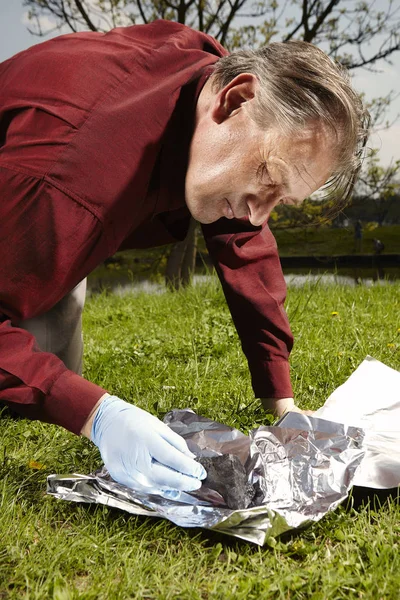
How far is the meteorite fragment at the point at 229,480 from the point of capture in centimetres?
170

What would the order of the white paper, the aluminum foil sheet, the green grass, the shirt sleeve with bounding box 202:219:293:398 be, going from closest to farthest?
the green grass → the aluminum foil sheet → the white paper → the shirt sleeve with bounding box 202:219:293:398

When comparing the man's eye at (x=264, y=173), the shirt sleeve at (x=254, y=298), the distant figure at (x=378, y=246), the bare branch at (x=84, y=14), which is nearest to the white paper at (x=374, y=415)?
the shirt sleeve at (x=254, y=298)

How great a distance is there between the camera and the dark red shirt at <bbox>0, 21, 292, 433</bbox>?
1725mm

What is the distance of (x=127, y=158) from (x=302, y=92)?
51cm

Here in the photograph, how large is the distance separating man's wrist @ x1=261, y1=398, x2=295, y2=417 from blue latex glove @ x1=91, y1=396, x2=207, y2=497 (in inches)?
26.5

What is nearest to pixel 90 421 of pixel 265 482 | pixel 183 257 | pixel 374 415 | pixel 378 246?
pixel 265 482

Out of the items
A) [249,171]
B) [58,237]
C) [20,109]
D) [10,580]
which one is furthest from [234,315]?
[10,580]

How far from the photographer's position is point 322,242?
8672 millimetres

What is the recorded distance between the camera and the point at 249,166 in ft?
6.00

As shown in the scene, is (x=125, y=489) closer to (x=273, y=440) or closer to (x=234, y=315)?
(x=273, y=440)

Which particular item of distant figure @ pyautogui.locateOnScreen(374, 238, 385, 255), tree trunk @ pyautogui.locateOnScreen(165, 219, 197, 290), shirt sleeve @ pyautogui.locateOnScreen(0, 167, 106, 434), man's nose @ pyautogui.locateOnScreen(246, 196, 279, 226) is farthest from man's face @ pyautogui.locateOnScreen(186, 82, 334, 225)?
distant figure @ pyautogui.locateOnScreen(374, 238, 385, 255)

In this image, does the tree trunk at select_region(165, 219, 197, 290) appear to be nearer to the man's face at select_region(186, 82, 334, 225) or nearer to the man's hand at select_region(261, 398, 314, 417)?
the man's hand at select_region(261, 398, 314, 417)

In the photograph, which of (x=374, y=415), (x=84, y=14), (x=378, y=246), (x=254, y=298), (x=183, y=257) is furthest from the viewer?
(x=378, y=246)

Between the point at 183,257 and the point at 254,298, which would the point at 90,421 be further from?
the point at 183,257
